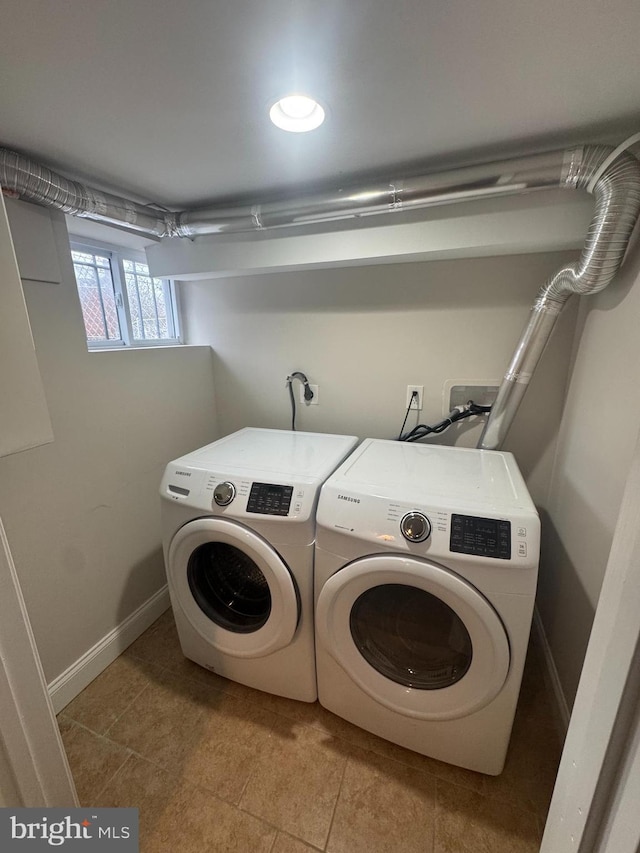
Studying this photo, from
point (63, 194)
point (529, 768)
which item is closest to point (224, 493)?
point (63, 194)

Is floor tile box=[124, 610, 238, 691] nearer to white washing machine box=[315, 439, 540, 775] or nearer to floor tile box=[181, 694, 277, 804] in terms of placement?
floor tile box=[181, 694, 277, 804]

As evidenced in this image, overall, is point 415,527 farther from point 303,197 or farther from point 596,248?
point 303,197

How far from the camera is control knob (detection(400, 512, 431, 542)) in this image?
0.95 m

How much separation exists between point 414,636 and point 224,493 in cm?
78

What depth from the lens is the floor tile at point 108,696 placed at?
1.31 metres

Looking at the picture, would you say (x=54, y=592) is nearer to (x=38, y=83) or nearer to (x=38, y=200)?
(x=38, y=200)

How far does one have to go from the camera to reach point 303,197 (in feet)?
4.27

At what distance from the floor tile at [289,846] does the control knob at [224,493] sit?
95 cm

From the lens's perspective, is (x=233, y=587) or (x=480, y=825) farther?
(x=233, y=587)

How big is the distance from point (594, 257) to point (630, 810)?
1.25 m

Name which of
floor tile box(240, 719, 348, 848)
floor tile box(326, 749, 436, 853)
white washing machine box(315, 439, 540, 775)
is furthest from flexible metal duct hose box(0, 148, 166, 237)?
floor tile box(326, 749, 436, 853)

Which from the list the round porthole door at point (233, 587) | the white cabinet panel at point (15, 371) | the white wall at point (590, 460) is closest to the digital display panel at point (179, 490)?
the round porthole door at point (233, 587)

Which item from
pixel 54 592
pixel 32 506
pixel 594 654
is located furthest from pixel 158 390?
pixel 594 654

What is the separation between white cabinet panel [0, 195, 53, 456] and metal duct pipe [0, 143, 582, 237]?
684 mm
